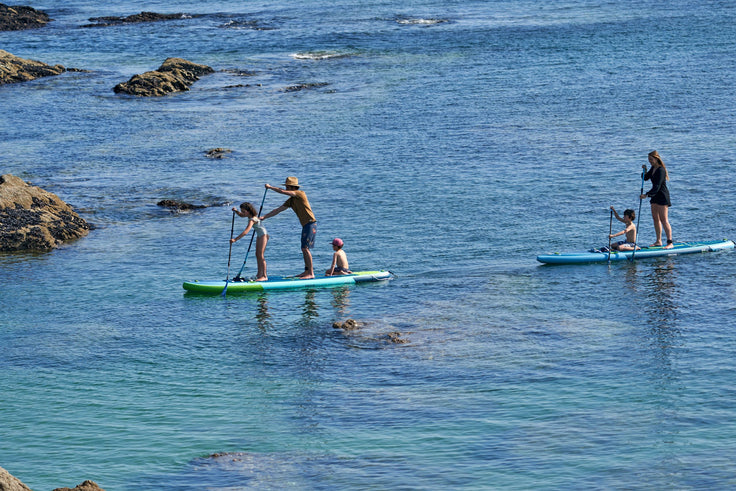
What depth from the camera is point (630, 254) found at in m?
24.7

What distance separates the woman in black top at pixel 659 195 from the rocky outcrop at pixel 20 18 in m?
71.8

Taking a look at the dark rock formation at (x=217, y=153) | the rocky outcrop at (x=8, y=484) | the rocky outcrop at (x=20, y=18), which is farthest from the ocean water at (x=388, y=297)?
the rocky outcrop at (x=20, y=18)

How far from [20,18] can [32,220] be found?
65934mm

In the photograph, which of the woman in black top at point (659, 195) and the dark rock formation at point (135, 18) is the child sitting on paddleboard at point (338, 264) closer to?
the woman in black top at point (659, 195)

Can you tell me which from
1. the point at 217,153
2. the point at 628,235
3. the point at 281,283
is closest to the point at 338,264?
the point at 281,283

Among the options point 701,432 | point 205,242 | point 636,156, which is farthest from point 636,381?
point 636,156

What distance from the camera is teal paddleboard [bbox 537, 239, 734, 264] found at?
964 inches

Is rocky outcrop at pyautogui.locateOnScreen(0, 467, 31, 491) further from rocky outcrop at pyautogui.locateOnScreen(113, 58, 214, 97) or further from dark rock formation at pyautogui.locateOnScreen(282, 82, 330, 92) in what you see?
rocky outcrop at pyautogui.locateOnScreen(113, 58, 214, 97)

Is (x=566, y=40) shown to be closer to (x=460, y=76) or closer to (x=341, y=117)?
(x=460, y=76)

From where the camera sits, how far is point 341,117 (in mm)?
46500

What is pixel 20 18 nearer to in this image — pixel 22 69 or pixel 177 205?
pixel 22 69

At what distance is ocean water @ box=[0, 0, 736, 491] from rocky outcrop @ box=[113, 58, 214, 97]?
3.67ft

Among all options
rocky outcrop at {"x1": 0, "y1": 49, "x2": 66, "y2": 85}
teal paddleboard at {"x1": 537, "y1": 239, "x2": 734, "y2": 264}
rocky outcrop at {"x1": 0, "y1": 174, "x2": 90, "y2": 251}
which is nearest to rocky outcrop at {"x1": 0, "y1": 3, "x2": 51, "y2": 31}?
rocky outcrop at {"x1": 0, "y1": 49, "x2": 66, "y2": 85}

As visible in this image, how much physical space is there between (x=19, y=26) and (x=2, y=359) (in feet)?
239
